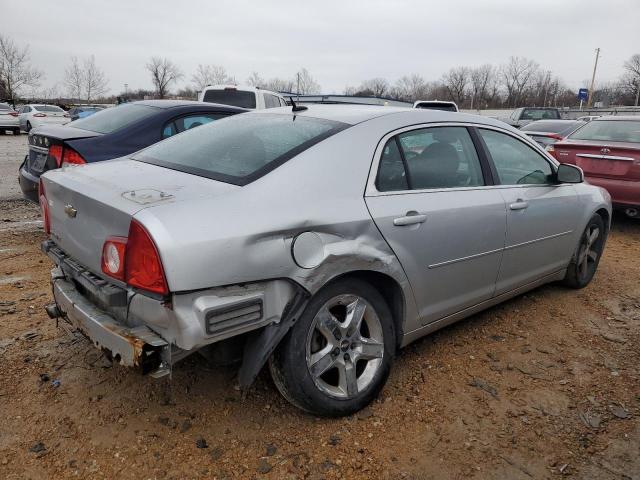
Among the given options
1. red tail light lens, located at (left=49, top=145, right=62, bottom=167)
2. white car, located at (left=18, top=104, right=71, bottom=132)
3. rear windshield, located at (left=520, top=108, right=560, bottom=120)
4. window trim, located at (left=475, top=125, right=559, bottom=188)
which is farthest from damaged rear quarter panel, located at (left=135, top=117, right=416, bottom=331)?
white car, located at (left=18, top=104, right=71, bottom=132)

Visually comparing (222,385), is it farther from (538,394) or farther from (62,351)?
(538,394)

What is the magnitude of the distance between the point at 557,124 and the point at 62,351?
12.3m

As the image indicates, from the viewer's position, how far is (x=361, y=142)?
8.75ft

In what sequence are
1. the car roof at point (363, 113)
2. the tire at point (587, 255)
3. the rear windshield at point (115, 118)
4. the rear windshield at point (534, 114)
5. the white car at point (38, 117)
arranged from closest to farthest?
the car roof at point (363, 113) < the tire at point (587, 255) < the rear windshield at point (115, 118) < the rear windshield at point (534, 114) < the white car at point (38, 117)

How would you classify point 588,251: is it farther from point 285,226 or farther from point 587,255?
point 285,226

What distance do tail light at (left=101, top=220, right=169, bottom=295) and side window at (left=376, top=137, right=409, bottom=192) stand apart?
48.1 inches

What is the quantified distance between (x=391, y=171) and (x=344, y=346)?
3.18ft

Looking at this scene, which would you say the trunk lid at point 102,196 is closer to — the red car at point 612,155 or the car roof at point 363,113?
the car roof at point 363,113

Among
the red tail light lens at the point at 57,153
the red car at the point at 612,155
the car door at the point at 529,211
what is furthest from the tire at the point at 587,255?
the red tail light lens at the point at 57,153

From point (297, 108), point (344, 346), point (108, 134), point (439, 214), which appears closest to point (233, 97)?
point (108, 134)

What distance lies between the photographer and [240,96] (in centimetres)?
1045

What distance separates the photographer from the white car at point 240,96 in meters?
10.3

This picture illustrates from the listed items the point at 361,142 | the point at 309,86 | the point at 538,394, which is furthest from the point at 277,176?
the point at 309,86

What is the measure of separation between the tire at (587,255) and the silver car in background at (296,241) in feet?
3.52
